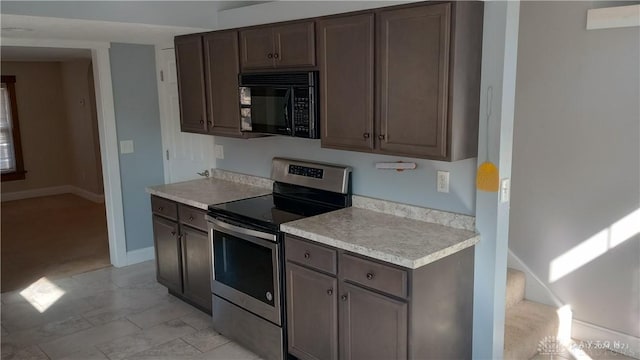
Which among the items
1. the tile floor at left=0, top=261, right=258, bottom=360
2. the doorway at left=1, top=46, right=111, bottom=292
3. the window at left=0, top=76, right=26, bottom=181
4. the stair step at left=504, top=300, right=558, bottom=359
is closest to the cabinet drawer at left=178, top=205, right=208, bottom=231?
the tile floor at left=0, top=261, right=258, bottom=360

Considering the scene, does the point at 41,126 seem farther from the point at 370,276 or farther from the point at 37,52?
the point at 370,276

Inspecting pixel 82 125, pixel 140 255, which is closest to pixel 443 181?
pixel 140 255

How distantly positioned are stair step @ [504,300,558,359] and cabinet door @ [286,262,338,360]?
42.1 inches

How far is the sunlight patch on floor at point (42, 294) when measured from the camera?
13.2 ft

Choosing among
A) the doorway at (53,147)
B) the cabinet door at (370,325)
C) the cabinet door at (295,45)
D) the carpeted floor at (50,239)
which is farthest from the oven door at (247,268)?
the doorway at (53,147)

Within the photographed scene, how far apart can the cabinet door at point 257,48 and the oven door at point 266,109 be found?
0.50 feet

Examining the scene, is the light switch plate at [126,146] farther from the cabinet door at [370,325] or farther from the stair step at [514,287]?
the stair step at [514,287]

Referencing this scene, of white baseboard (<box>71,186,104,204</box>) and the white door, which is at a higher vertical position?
the white door

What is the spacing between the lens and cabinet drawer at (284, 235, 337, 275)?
2.61m

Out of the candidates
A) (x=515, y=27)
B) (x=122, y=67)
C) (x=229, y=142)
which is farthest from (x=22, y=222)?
(x=515, y=27)

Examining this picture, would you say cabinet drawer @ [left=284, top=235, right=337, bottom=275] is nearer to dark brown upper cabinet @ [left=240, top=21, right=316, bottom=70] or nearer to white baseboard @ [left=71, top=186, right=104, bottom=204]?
dark brown upper cabinet @ [left=240, top=21, right=316, bottom=70]

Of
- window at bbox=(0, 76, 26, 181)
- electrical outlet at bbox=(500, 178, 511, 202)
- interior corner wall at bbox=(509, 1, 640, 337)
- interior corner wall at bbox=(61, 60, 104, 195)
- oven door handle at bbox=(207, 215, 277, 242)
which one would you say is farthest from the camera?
window at bbox=(0, 76, 26, 181)

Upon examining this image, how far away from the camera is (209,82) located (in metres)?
3.77

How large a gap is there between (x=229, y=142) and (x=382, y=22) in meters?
2.03
